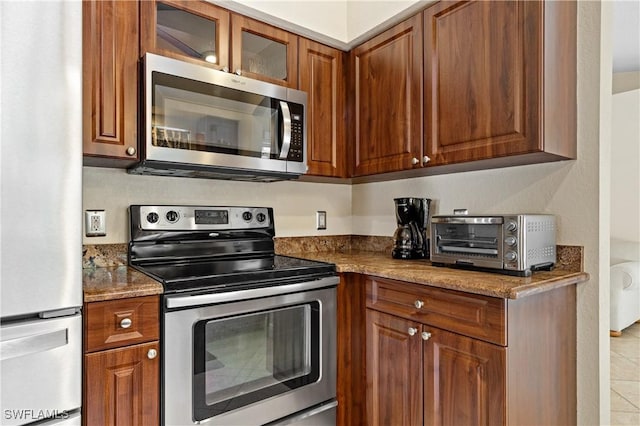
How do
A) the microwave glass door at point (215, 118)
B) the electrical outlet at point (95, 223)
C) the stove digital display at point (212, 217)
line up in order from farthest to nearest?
the stove digital display at point (212, 217) < the electrical outlet at point (95, 223) < the microwave glass door at point (215, 118)

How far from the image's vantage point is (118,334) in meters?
1.26

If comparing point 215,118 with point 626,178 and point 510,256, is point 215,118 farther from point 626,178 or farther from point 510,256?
point 626,178

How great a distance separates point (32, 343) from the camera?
1.02 metres

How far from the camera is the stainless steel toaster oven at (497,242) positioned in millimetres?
1436

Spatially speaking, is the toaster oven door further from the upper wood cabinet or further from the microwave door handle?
the microwave door handle

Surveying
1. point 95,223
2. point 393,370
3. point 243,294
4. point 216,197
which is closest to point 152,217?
point 95,223

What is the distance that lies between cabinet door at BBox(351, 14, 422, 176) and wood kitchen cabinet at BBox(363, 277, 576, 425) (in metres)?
0.68

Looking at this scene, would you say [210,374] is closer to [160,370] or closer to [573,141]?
[160,370]

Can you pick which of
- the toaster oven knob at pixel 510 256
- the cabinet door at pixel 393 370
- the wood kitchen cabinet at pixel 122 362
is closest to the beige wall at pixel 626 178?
the toaster oven knob at pixel 510 256

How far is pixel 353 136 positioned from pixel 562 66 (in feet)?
3.41

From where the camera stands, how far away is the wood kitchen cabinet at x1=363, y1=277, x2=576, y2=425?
1295mm

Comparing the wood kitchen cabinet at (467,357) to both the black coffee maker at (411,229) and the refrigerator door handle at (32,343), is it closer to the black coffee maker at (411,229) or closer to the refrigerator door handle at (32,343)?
the black coffee maker at (411,229)

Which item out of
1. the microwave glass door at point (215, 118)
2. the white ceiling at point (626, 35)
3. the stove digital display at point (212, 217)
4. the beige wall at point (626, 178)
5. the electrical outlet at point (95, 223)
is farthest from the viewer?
the beige wall at point (626, 178)

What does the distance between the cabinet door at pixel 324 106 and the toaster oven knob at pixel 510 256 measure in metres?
1.03
